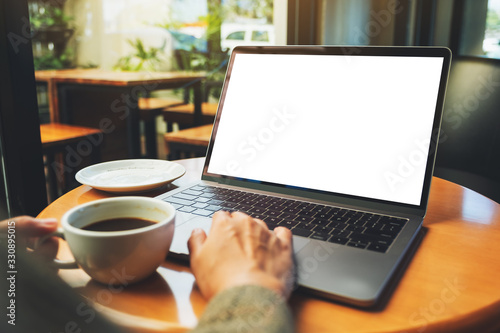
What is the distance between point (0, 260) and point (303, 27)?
2.29 metres

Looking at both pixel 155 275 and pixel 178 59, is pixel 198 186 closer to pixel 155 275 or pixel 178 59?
pixel 155 275

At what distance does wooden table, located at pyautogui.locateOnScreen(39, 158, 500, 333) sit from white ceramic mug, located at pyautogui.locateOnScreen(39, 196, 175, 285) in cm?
3

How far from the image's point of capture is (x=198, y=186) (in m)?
0.83

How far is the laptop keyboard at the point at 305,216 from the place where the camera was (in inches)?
22.6

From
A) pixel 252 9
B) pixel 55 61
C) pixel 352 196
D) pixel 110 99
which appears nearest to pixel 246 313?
pixel 352 196

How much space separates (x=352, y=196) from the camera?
726 millimetres

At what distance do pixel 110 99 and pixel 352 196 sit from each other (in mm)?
3220

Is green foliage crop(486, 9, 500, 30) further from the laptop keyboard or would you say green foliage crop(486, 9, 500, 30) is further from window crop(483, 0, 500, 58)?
the laptop keyboard

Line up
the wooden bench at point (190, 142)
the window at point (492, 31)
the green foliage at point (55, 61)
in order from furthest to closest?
the green foliage at point (55, 61), the wooden bench at point (190, 142), the window at point (492, 31)

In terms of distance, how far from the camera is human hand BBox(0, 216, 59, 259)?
0.48 m


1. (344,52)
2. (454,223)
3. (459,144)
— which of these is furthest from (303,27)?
(454,223)

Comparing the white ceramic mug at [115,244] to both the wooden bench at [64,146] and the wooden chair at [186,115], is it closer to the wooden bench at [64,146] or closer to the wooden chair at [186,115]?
the wooden bench at [64,146]

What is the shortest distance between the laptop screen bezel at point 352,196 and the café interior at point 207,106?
8 centimetres

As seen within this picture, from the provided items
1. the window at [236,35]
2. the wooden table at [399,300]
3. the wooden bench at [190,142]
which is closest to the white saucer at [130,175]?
the wooden table at [399,300]
